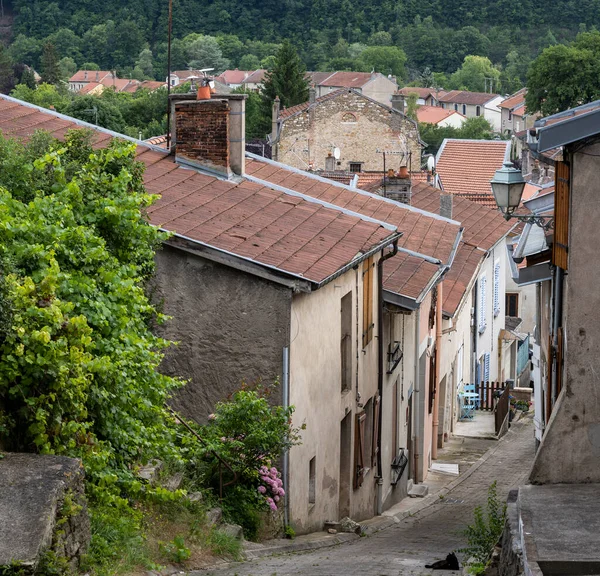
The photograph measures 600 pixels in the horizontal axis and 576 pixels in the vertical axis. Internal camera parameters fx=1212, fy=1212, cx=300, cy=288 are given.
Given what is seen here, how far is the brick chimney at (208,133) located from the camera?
15.5 meters

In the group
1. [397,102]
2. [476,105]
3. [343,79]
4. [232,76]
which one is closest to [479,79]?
[232,76]

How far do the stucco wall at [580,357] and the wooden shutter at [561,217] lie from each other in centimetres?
25

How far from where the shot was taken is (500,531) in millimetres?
11359

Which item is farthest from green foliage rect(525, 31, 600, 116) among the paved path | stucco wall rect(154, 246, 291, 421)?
stucco wall rect(154, 246, 291, 421)

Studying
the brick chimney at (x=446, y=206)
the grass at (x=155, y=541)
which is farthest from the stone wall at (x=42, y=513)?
the brick chimney at (x=446, y=206)

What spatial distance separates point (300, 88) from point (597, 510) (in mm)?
87465

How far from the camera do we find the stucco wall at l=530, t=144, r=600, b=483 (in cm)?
1046

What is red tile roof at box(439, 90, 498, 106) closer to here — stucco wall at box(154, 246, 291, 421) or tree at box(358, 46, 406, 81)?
tree at box(358, 46, 406, 81)

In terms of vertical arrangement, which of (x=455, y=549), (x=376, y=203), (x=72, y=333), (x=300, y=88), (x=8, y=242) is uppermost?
(x=300, y=88)

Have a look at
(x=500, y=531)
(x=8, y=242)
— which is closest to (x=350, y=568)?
(x=500, y=531)

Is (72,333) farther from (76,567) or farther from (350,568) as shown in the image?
(350,568)

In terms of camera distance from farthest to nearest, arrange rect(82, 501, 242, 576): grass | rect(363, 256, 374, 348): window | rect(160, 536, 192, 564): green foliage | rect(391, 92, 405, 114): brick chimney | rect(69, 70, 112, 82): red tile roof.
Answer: rect(69, 70, 112, 82): red tile roof, rect(391, 92, 405, 114): brick chimney, rect(363, 256, 374, 348): window, rect(160, 536, 192, 564): green foliage, rect(82, 501, 242, 576): grass

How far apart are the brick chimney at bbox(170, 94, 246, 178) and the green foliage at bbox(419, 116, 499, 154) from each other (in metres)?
107

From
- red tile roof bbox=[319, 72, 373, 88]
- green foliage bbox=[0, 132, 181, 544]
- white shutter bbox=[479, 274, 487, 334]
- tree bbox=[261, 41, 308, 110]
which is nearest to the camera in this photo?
green foliage bbox=[0, 132, 181, 544]
